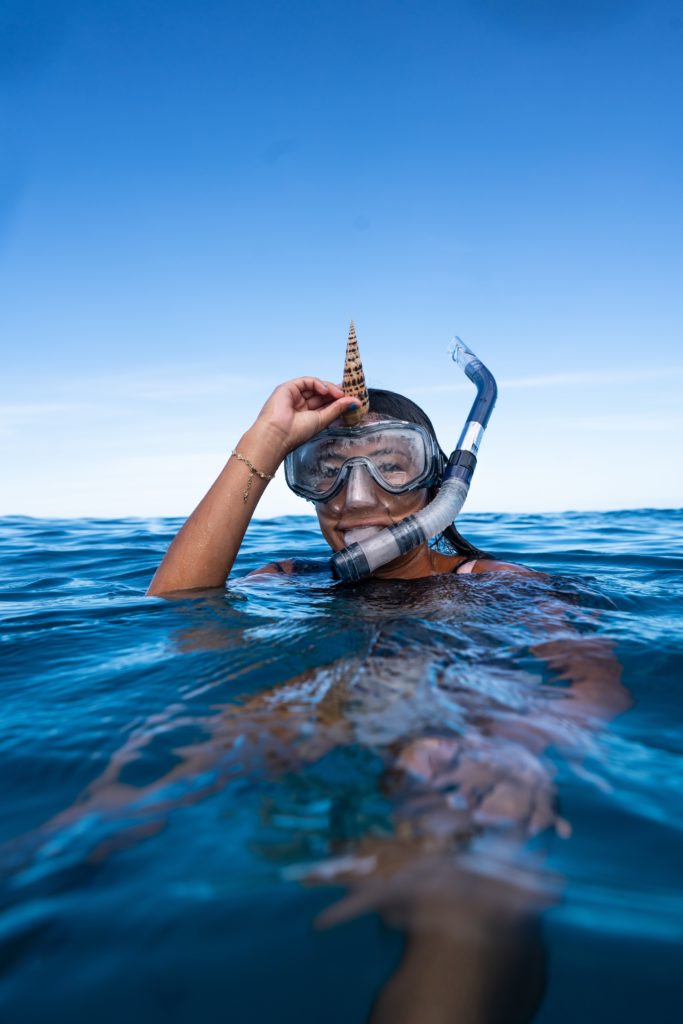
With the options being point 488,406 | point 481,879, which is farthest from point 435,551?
point 481,879

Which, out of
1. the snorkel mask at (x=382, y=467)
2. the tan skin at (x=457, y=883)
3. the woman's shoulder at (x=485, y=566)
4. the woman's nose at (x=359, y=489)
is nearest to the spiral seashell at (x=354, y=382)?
the snorkel mask at (x=382, y=467)

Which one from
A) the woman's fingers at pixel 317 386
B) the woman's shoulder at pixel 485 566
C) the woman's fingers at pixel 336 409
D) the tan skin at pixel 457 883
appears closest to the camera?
the tan skin at pixel 457 883

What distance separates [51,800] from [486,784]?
1.03 meters

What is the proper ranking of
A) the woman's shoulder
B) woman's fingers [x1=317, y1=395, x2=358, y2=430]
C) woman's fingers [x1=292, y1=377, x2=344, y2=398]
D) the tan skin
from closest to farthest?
the tan skin < woman's fingers [x1=317, y1=395, x2=358, y2=430] < woman's fingers [x1=292, y1=377, x2=344, y2=398] < the woman's shoulder

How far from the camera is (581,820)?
1464 millimetres

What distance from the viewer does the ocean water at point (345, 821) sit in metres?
1.08

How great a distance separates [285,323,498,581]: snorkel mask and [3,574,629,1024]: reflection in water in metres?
0.45

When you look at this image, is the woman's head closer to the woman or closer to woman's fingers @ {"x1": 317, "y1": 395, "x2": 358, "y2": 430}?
the woman

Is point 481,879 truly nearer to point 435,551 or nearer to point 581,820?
point 581,820

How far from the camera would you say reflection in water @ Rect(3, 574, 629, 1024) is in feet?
3.67

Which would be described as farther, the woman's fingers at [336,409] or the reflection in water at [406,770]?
the woman's fingers at [336,409]

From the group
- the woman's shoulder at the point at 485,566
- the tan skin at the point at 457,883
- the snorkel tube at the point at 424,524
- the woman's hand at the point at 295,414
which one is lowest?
the tan skin at the point at 457,883

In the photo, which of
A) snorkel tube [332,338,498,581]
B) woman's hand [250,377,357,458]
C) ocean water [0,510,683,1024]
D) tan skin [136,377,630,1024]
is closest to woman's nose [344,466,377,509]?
snorkel tube [332,338,498,581]

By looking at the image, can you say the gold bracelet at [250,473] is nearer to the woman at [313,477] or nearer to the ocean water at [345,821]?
the woman at [313,477]
